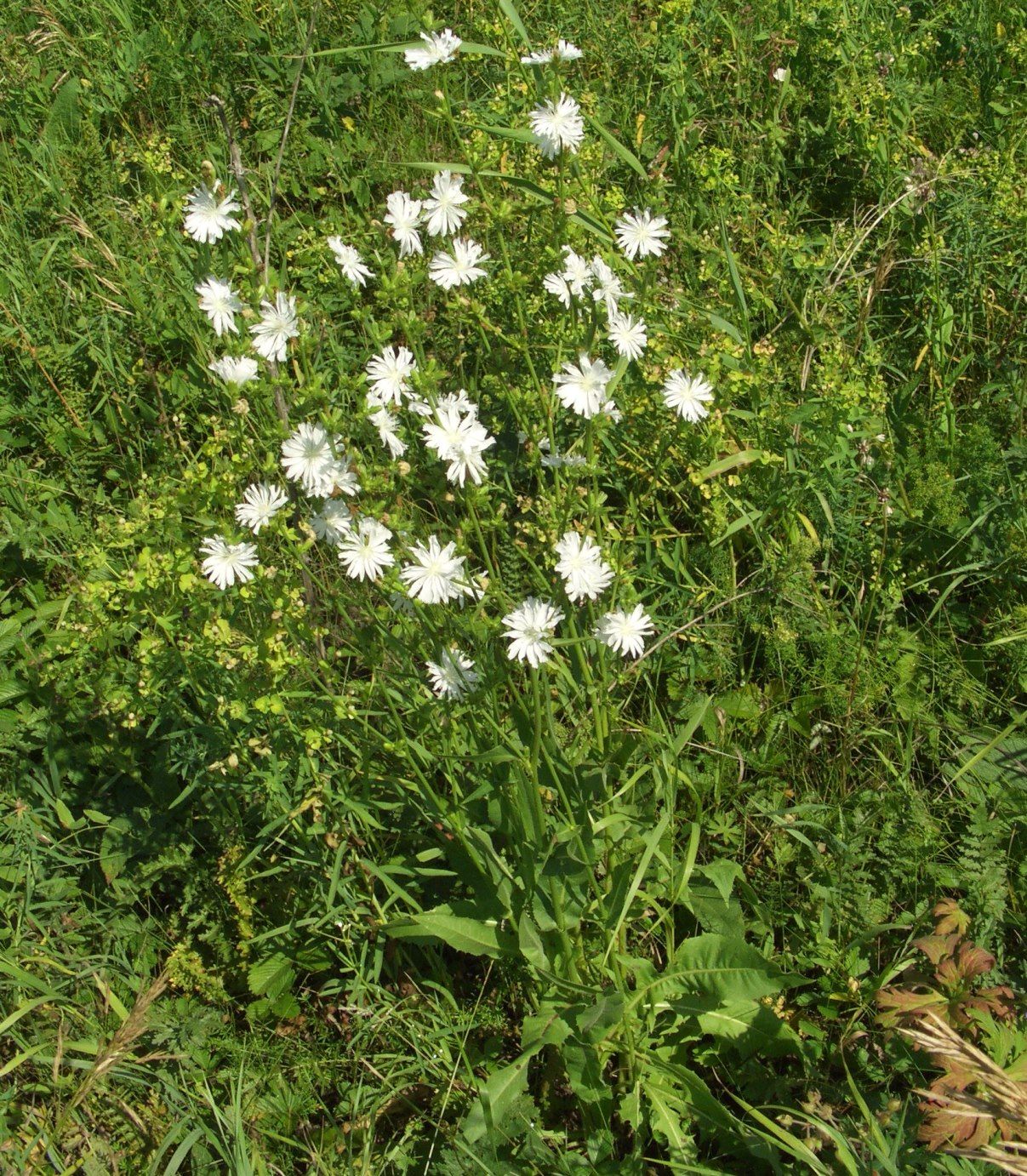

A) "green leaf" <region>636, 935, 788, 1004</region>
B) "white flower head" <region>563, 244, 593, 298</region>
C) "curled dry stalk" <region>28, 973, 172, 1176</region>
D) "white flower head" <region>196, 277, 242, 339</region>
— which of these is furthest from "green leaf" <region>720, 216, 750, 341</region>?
"curled dry stalk" <region>28, 973, 172, 1176</region>

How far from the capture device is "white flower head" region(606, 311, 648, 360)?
2117mm

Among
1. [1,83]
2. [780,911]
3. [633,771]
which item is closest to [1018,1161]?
[780,911]

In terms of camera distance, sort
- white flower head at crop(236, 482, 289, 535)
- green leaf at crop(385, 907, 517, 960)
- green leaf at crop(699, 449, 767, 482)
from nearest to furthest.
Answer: white flower head at crop(236, 482, 289, 535), green leaf at crop(385, 907, 517, 960), green leaf at crop(699, 449, 767, 482)

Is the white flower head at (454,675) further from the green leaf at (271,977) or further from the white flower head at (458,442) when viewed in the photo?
the green leaf at (271,977)

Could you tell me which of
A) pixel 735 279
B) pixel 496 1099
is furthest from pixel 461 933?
pixel 735 279

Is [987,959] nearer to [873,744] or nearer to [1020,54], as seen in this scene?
[873,744]

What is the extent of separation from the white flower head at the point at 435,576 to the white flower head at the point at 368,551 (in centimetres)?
5

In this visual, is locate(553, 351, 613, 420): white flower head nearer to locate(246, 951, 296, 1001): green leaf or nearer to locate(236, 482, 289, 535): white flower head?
locate(236, 482, 289, 535): white flower head

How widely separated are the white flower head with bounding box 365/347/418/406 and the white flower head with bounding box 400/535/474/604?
0.97 feet

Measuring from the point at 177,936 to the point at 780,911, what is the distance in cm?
145

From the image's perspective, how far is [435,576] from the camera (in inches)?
74.9

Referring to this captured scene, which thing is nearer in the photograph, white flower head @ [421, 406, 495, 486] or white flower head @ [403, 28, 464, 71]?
white flower head @ [421, 406, 495, 486]

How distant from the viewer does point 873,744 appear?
2588 millimetres

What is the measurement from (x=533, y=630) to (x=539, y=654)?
46 mm
